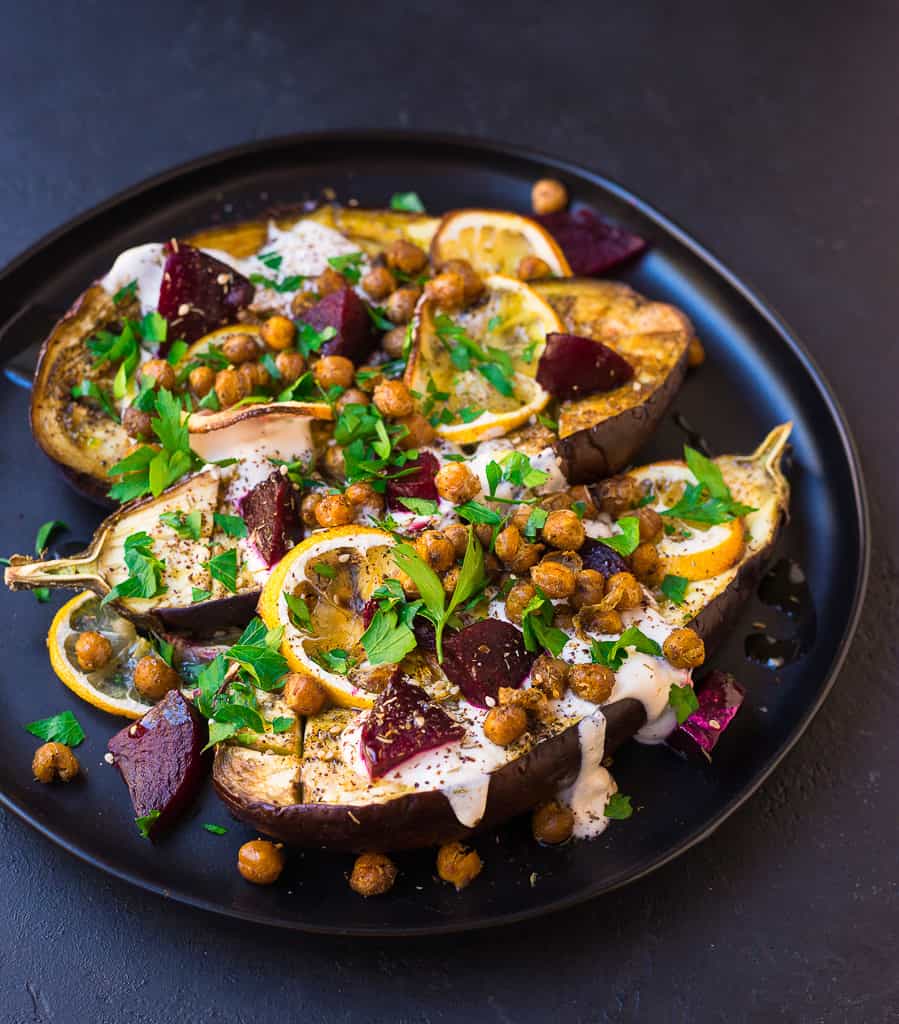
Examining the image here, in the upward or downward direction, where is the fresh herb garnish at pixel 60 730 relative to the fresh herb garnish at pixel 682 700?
upward

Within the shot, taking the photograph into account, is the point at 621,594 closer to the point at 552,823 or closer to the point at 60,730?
the point at 552,823

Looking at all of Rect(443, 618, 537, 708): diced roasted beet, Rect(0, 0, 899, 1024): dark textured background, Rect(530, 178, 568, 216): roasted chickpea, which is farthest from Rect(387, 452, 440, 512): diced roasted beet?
Rect(530, 178, 568, 216): roasted chickpea

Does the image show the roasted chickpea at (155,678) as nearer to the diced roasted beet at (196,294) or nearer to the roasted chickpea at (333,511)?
the roasted chickpea at (333,511)

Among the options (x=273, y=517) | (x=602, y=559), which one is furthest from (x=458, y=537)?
(x=273, y=517)

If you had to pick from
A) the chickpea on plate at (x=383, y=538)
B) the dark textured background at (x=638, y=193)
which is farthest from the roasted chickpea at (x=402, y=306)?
the dark textured background at (x=638, y=193)

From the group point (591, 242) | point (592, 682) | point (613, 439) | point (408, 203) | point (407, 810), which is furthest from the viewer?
point (408, 203)

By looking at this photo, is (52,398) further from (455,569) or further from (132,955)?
(132,955)
